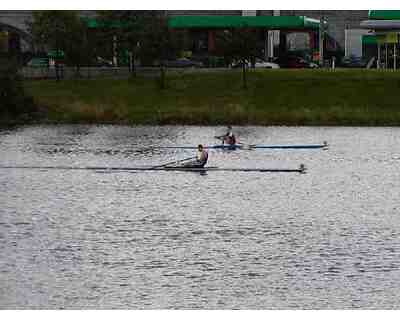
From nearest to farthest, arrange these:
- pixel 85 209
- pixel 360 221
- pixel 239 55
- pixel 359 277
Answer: pixel 359 277, pixel 360 221, pixel 85 209, pixel 239 55

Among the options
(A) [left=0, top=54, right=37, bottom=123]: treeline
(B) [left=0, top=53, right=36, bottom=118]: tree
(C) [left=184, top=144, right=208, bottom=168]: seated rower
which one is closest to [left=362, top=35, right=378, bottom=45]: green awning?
(A) [left=0, top=54, right=37, bottom=123]: treeline

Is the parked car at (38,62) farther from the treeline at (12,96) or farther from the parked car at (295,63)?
the parked car at (295,63)

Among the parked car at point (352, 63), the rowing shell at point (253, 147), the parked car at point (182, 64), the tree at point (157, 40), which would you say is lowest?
the rowing shell at point (253, 147)

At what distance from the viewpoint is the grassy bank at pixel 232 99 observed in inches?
2591

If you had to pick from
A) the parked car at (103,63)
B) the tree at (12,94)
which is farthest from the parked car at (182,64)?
the tree at (12,94)

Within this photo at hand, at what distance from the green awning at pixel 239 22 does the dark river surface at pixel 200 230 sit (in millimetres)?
31489

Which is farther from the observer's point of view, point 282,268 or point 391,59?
point 391,59

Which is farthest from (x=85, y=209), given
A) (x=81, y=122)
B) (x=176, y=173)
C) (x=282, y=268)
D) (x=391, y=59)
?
(x=391, y=59)

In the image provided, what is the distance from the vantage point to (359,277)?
1095 inches

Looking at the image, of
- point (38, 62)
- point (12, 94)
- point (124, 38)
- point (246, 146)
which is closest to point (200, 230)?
Answer: point (246, 146)

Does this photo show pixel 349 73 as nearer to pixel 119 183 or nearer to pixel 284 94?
pixel 284 94

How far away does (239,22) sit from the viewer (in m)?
90.1

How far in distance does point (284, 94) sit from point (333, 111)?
14.2ft

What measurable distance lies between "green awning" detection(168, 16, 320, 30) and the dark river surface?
3149 cm
